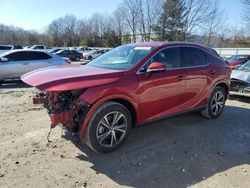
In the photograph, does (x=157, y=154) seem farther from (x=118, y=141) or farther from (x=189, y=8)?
(x=189, y=8)

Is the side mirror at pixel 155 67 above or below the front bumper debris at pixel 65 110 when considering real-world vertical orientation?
above

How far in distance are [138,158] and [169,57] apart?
2.02m

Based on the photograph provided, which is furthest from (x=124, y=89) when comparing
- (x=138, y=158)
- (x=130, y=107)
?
(x=138, y=158)

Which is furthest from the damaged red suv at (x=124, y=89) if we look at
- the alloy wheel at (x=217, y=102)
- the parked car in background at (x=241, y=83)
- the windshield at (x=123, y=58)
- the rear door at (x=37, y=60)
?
the rear door at (x=37, y=60)

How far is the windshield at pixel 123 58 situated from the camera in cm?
433

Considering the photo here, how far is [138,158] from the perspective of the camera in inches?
150

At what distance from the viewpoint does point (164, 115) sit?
15.0 feet

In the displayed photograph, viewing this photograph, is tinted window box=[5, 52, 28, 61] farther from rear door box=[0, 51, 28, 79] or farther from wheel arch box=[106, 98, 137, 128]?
wheel arch box=[106, 98, 137, 128]

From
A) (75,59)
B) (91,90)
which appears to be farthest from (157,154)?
(75,59)

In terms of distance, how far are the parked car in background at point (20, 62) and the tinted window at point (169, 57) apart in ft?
21.7

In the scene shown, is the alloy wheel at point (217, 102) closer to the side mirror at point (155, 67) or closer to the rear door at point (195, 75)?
the rear door at point (195, 75)

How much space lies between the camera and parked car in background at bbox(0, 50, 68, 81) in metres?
10.2

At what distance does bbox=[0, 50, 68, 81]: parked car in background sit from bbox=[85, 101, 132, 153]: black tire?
7.06 metres

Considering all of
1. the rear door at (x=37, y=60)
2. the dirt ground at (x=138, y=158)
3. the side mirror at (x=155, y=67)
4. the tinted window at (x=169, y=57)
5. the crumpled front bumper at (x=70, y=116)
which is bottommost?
the dirt ground at (x=138, y=158)
